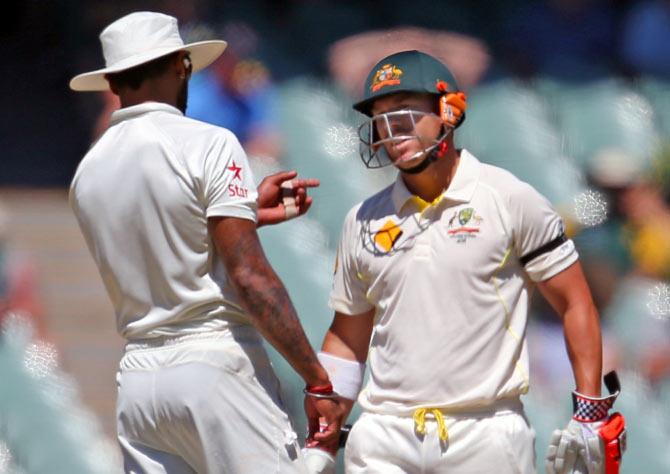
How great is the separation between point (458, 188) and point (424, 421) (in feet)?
2.12

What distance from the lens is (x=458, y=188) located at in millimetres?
4133

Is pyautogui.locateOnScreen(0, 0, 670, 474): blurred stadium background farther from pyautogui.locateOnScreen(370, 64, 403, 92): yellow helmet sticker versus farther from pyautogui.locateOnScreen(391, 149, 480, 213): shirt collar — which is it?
pyautogui.locateOnScreen(370, 64, 403, 92): yellow helmet sticker

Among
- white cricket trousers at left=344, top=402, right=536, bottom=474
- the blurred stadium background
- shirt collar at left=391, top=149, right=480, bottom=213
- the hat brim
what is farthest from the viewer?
the blurred stadium background

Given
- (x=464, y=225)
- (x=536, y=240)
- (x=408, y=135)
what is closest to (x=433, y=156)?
(x=408, y=135)

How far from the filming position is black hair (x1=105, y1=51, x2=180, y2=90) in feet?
13.0

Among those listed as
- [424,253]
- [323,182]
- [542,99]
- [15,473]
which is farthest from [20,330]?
[424,253]

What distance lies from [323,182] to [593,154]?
1.14m

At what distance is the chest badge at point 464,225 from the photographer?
160 inches

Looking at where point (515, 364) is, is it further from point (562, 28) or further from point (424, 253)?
point (562, 28)

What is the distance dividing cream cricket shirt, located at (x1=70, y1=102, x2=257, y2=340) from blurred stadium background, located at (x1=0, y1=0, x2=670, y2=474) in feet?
7.18

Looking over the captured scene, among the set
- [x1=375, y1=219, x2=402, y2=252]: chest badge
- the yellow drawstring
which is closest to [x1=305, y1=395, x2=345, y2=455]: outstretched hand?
the yellow drawstring

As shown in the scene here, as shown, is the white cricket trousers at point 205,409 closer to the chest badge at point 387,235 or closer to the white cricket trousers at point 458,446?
the white cricket trousers at point 458,446

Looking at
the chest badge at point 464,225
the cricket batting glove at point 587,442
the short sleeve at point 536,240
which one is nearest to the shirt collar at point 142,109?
the chest badge at point 464,225

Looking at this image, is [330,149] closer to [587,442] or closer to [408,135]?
[408,135]
